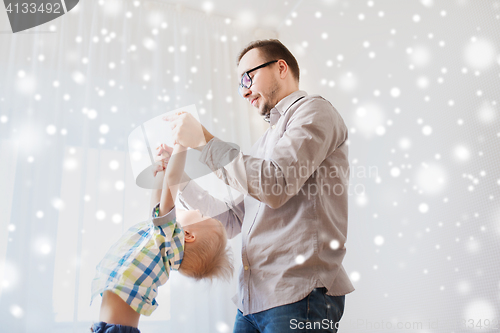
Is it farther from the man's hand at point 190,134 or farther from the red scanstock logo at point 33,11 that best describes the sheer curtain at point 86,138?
the man's hand at point 190,134

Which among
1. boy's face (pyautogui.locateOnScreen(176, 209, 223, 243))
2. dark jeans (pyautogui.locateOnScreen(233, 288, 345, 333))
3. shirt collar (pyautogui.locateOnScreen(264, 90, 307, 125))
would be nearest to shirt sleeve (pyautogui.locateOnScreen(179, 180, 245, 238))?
boy's face (pyautogui.locateOnScreen(176, 209, 223, 243))

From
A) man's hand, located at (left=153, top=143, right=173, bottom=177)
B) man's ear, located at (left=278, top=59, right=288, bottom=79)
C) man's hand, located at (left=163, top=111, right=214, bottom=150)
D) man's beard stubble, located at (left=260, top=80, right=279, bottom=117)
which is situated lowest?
man's hand, located at (left=163, top=111, right=214, bottom=150)

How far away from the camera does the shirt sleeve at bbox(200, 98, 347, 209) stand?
0.90 metres

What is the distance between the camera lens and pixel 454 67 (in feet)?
5.01

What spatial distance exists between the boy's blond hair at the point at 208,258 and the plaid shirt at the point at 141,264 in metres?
0.10

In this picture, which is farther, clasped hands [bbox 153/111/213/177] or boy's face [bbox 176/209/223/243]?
boy's face [bbox 176/209/223/243]

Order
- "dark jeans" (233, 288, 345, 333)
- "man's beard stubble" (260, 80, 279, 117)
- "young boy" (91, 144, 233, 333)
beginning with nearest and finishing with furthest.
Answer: "dark jeans" (233, 288, 345, 333), "young boy" (91, 144, 233, 333), "man's beard stubble" (260, 80, 279, 117)

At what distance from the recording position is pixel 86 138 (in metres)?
2.07

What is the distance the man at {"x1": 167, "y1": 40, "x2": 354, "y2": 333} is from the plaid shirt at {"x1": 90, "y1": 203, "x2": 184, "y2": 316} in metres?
0.26

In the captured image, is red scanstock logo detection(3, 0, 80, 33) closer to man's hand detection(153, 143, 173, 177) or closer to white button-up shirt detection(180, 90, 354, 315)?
man's hand detection(153, 143, 173, 177)

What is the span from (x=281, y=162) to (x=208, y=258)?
0.60m

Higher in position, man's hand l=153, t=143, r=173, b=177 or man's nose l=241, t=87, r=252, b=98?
man's nose l=241, t=87, r=252, b=98

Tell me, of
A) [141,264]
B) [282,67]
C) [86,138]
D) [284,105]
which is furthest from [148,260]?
[86,138]

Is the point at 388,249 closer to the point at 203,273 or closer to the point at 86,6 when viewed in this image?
the point at 203,273
